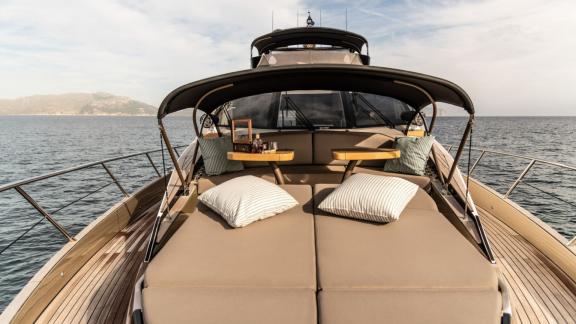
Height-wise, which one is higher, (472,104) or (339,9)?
(339,9)

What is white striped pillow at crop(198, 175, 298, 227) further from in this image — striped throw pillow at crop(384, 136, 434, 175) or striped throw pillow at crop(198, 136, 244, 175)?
striped throw pillow at crop(384, 136, 434, 175)

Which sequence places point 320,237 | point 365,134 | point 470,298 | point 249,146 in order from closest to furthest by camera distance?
point 470,298 < point 320,237 < point 249,146 < point 365,134

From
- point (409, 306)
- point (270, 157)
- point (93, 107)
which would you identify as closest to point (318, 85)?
point (270, 157)

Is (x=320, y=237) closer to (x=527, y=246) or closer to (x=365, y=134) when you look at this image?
(x=527, y=246)

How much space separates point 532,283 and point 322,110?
358 centimetres

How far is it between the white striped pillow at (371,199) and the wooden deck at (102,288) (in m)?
1.63

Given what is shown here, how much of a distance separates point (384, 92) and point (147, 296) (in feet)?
11.2

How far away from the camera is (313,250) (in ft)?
6.51

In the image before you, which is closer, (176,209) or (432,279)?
(432,279)

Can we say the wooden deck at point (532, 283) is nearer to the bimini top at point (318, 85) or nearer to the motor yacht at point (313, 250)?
the motor yacht at point (313, 250)

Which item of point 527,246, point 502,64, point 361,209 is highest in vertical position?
point 502,64

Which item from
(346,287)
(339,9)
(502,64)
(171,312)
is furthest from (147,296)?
(502,64)

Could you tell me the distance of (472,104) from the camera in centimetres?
278

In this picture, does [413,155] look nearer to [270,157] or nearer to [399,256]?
[270,157]
